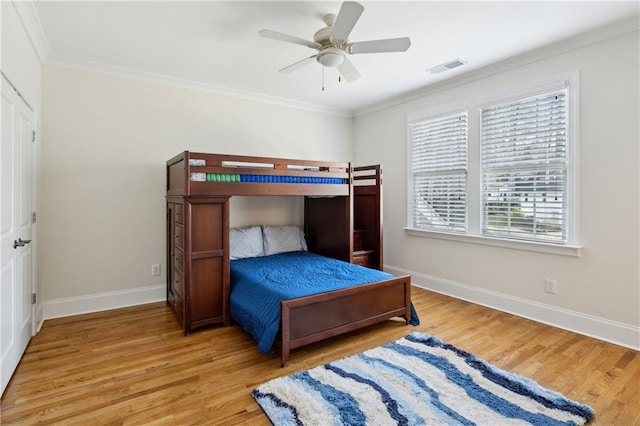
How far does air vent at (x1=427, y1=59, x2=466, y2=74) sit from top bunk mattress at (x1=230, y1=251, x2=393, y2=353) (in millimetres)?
2267

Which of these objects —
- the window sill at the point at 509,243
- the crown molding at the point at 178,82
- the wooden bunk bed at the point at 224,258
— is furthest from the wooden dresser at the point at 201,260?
the window sill at the point at 509,243

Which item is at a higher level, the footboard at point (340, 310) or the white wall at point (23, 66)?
the white wall at point (23, 66)

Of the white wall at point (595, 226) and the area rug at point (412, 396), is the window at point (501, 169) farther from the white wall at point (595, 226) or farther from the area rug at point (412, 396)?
the area rug at point (412, 396)

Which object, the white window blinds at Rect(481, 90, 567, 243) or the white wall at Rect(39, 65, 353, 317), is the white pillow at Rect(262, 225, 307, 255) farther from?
the white window blinds at Rect(481, 90, 567, 243)

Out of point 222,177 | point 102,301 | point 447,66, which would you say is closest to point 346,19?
point 222,177

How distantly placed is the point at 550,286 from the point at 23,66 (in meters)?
4.88

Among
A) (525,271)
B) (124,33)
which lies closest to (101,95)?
(124,33)

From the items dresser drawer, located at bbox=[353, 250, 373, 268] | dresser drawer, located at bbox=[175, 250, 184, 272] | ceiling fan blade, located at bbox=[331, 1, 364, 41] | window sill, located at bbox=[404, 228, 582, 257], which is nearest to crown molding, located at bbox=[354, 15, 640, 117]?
window sill, located at bbox=[404, 228, 582, 257]

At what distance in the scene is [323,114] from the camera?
16.7 ft

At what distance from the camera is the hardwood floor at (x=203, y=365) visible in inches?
73.8

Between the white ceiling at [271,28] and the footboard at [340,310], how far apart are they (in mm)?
2156

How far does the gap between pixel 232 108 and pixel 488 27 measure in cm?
298

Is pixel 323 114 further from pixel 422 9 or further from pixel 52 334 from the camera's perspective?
pixel 52 334

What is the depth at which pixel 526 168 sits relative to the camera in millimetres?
3225
